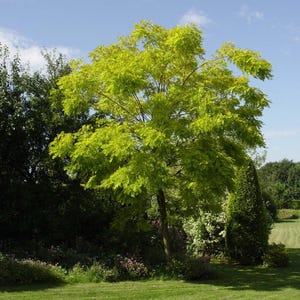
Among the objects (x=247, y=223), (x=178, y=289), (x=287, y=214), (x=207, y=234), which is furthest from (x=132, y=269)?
(x=287, y=214)

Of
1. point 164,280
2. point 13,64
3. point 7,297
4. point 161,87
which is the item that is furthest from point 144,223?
point 13,64

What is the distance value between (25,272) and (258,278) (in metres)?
6.75

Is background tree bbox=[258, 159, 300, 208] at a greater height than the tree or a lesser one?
greater

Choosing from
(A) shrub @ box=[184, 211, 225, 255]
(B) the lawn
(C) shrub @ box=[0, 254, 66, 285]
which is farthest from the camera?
(A) shrub @ box=[184, 211, 225, 255]

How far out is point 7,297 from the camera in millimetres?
8945

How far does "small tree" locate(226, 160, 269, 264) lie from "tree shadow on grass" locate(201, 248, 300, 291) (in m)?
0.75

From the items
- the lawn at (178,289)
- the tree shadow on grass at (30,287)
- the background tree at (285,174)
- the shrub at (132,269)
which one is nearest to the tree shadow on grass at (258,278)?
the lawn at (178,289)

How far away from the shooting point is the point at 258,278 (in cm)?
1269

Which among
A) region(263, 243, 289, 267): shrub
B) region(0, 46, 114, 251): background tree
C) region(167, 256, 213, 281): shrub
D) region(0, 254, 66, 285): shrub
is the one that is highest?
region(0, 46, 114, 251): background tree

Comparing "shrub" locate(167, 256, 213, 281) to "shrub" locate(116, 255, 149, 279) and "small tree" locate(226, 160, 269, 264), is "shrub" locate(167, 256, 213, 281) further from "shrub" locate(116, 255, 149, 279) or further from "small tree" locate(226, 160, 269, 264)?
"small tree" locate(226, 160, 269, 264)

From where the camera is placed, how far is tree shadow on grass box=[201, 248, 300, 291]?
11.4m

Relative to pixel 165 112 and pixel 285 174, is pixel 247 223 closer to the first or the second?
pixel 165 112

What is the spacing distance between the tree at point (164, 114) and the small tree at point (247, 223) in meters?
3.83

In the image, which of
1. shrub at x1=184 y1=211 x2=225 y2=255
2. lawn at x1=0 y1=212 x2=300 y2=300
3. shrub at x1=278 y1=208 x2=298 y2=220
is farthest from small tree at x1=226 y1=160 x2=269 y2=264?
shrub at x1=278 y1=208 x2=298 y2=220
